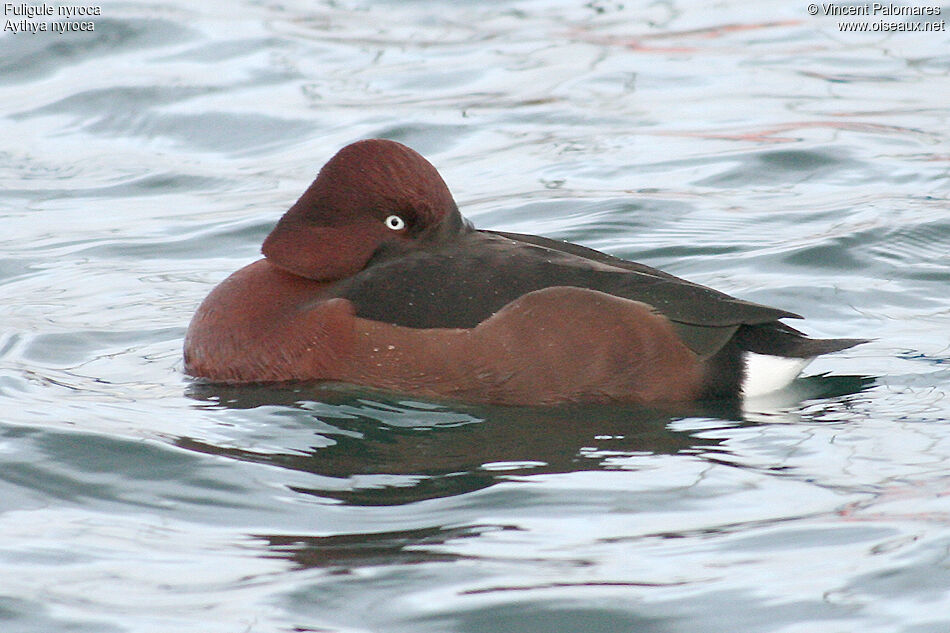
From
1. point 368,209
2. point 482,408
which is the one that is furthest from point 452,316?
point 368,209

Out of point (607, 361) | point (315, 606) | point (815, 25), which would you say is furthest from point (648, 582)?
point (815, 25)

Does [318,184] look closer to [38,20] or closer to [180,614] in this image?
[180,614]

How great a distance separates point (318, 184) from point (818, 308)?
237cm

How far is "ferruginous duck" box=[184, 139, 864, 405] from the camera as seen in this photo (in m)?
4.98

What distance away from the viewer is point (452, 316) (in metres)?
4.97

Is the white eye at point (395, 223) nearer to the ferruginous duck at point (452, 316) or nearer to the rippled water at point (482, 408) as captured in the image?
the ferruginous duck at point (452, 316)

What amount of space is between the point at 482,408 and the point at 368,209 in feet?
2.83

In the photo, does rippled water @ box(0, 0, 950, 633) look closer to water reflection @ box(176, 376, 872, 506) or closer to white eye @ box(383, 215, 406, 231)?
water reflection @ box(176, 376, 872, 506)

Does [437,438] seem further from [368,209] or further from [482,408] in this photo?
[368,209]

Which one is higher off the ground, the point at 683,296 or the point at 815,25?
the point at 815,25

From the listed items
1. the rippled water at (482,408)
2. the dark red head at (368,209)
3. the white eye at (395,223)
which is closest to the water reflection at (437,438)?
the rippled water at (482,408)

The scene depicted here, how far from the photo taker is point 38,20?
12484 millimetres

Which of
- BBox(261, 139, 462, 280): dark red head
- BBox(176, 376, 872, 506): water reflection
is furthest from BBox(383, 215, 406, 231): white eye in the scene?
BBox(176, 376, 872, 506): water reflection

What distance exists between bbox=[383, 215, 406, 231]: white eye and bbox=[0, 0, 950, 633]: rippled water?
626mm
